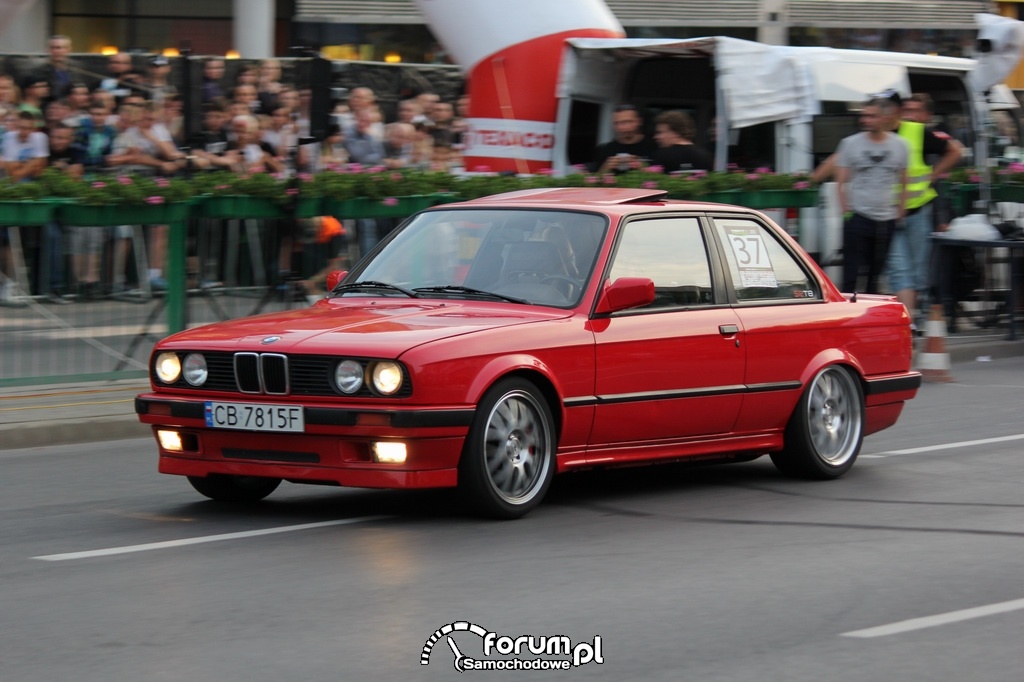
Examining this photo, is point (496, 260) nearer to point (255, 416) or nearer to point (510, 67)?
point (255, 416)

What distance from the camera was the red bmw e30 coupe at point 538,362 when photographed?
733 centimetres

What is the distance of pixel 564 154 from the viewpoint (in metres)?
17.7

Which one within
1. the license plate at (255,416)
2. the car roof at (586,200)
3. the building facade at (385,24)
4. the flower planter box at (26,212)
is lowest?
the license plate at (255,416)

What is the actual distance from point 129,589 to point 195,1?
23535 mm

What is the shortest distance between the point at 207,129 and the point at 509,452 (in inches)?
408

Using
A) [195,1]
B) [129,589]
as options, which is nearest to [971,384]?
[129,589]

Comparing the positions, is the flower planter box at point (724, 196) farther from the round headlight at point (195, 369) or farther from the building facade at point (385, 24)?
the round headlight at point (195, 369)

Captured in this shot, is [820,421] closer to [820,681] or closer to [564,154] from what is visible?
[820,681]

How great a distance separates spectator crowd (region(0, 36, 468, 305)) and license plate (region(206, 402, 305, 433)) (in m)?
5.71

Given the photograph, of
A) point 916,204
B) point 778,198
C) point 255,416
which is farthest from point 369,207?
point 255,416

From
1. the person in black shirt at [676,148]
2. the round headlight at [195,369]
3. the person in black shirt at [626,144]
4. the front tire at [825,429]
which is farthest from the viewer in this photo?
the person in black shirt at [626,144]

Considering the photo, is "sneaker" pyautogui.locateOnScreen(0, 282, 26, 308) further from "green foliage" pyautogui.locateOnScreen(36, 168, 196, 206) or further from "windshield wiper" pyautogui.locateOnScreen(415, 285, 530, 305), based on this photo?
"windshield wiper" pyautogui.locateOnScreen(415, 285, 530, 305)

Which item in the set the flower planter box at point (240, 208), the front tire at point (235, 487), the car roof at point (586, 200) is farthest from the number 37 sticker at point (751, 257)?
the flower planter box at point (240, 208)

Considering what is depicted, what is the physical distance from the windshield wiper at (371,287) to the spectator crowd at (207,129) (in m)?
4.62
